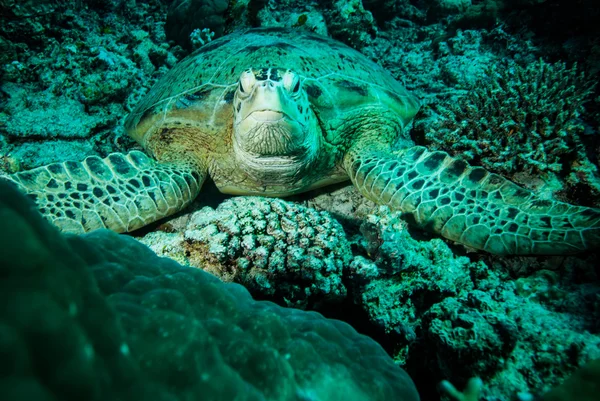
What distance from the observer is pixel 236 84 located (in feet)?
9.20

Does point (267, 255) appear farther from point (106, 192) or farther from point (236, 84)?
point (236, 84)

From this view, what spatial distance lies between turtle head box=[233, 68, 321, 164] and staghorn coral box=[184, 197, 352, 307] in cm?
63

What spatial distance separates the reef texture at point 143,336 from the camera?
0.48m

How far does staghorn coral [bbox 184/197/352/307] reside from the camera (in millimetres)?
1789

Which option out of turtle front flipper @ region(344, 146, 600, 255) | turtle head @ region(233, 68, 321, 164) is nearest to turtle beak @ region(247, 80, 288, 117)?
turtle head @ region(233, 68, 321, 164)

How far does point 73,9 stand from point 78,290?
19.7 feet

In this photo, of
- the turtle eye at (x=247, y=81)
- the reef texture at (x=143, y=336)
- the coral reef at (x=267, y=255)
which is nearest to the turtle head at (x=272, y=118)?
the turtle eye at (x=247, y=81)

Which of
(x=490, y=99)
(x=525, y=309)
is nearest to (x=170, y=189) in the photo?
(x=525, y=309)

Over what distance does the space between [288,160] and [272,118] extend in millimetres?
469

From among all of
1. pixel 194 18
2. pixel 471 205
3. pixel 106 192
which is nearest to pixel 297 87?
pixel 471 205

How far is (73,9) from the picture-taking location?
474 cm

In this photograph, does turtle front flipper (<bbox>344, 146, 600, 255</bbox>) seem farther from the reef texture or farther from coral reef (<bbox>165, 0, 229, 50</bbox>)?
coral reef (<bbox>165, 0, 229, 50</bbox>)

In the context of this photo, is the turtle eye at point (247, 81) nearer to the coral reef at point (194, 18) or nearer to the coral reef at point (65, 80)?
the coral reef at point (65, 80)

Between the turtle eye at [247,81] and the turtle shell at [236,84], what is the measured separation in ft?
1.92
